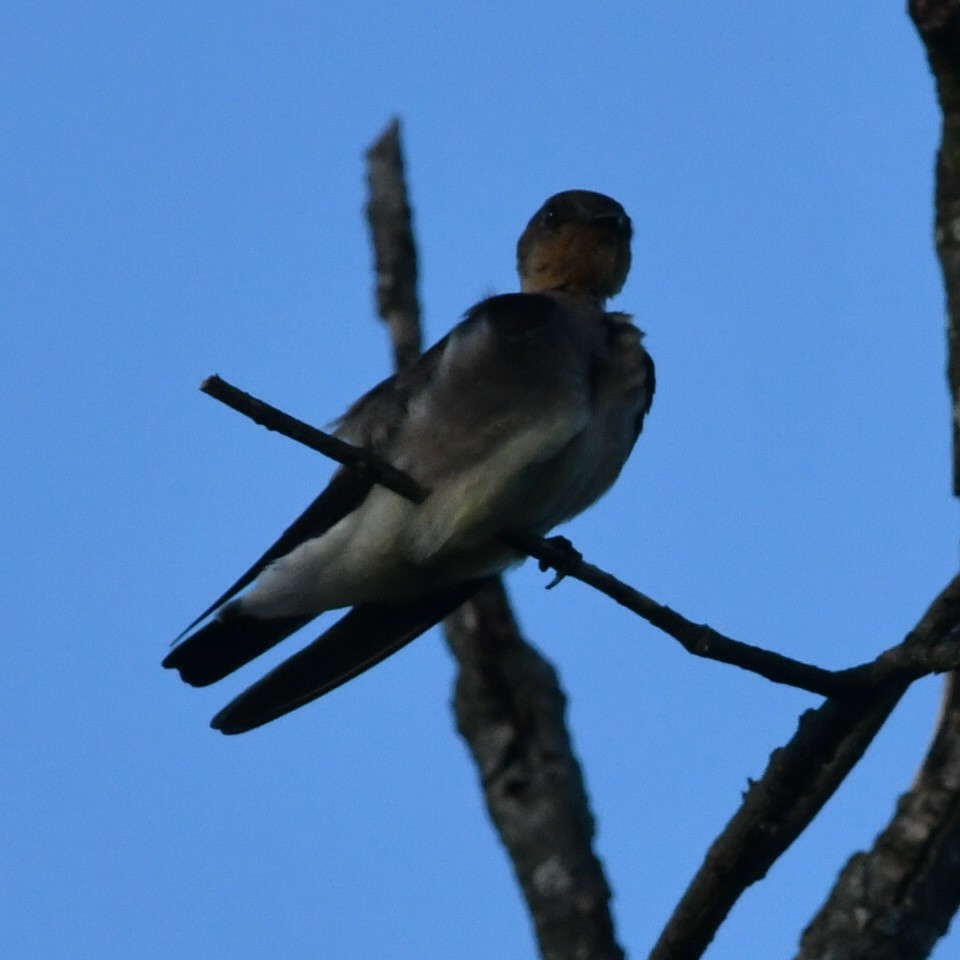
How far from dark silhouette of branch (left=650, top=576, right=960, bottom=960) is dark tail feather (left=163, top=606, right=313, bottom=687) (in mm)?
2100

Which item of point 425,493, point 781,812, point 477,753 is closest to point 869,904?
point 781,812

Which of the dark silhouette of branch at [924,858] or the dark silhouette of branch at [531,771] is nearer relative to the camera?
the dark silhouette of branch at [924,858]

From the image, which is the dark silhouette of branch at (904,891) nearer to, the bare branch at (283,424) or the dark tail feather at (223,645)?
the bare branch at (283,424)

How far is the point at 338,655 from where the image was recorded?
5.53m

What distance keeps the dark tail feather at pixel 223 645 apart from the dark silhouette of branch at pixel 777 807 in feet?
6.89

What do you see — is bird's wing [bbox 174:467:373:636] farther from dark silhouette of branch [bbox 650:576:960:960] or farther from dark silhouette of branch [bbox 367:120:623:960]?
dark silhouette of branch [bbox 650:576:960:960]

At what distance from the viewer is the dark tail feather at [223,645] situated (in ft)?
17.7

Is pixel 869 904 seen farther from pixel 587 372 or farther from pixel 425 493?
pixel 587 372

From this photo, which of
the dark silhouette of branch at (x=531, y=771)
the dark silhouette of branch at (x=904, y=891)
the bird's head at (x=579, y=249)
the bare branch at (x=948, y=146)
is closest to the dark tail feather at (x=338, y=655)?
the dark silhouette of branch at (x=531, y=771)

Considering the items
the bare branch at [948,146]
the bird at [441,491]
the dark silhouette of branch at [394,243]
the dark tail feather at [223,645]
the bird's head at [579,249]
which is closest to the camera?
the bare branch at [948,146]

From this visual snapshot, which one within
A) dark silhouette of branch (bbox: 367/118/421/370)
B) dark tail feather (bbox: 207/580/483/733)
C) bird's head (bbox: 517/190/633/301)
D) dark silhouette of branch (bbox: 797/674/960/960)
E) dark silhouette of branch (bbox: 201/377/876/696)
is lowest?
dark silhouette of branch (bbox: 797/674/960/960)

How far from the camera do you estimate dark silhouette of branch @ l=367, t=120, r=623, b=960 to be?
545cm

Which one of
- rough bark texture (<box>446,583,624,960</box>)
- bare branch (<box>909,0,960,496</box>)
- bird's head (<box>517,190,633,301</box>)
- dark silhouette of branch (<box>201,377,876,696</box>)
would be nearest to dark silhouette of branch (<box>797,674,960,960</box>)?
dark silhouette of branch (<box>201,377,876,696</box>)

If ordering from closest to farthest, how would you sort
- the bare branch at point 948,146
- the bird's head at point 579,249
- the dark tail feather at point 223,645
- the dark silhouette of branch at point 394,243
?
the bare branch at point 948,146
the dark tail feather at point 223,645
the bird's head at point 579,249
the dark silhouette of branch at point 394,243
